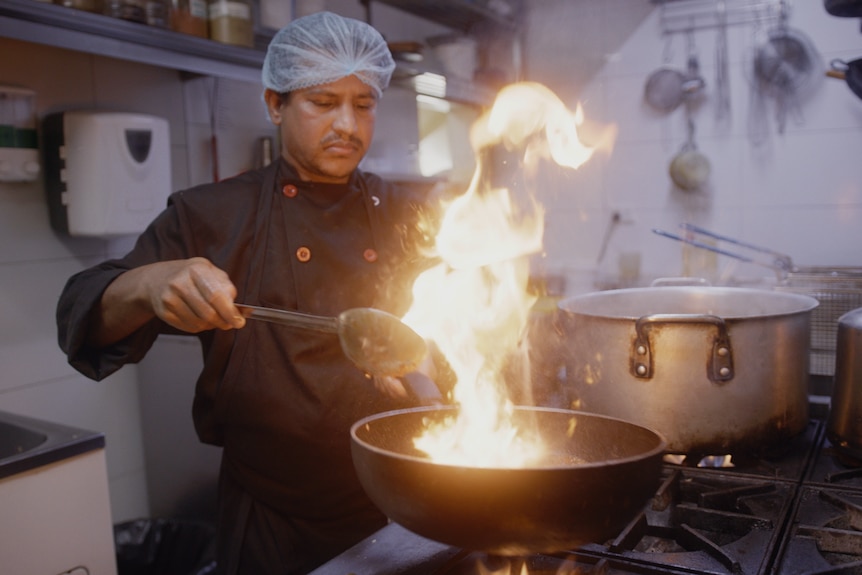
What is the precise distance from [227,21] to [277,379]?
4.23ft

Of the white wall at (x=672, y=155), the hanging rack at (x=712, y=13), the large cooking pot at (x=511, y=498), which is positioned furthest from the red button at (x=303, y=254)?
the hanging rack at (x=712, y=13)

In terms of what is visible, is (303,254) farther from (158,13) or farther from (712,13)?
(712,13)

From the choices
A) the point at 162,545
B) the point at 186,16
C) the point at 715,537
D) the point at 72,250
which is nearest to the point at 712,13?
the point at 186,16

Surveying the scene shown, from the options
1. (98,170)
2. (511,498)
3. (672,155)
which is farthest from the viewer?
(672,155)

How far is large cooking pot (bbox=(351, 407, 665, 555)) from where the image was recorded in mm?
730

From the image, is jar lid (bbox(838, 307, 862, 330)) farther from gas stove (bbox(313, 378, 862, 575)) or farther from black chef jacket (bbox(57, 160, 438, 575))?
black chef jacket (bbox(57, 160, 438, 575))

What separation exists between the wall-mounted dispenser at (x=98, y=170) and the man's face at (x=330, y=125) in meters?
0.82

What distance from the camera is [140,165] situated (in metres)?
2.29

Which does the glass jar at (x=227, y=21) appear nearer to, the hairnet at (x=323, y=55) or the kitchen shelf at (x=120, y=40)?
the kitchen shelf at (x=120, y=40)

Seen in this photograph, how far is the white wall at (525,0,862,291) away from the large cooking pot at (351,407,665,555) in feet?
10.8

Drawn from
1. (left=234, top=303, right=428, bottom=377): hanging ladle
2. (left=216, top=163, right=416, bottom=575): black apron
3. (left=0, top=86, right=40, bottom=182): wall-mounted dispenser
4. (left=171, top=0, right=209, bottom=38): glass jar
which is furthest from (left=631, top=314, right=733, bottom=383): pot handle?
(left=0, top=86, right=40, bottom=182): wall-mounted dispenser

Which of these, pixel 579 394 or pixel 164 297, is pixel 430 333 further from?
pixel 164 297

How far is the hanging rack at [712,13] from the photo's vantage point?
374 cm

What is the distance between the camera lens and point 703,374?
1292mm
